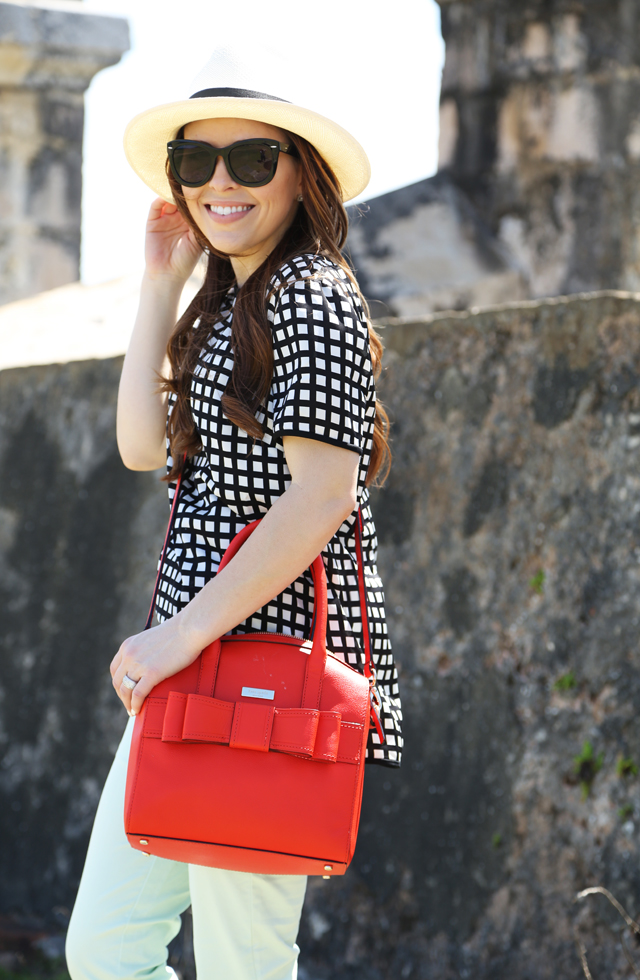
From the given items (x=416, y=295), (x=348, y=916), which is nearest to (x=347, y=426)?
(x=348, y=916)

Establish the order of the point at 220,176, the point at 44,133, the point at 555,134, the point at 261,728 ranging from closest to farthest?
the point at 261,728
the point at 220,176
the point at 555,134
the point at 44,133

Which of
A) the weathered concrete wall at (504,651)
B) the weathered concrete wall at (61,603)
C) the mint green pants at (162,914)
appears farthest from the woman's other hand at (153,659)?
the weathered concrete wall at (61,603)

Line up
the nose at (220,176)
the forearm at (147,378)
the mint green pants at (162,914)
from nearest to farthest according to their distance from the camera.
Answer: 1. the mint green pants at (162,914)
2. the nose at (220,176)
3. the forearm at (147,378)

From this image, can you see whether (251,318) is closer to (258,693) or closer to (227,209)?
(227,209)

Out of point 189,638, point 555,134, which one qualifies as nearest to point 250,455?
point 189,638

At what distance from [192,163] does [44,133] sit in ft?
16.0

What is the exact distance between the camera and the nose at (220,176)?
1686 mm

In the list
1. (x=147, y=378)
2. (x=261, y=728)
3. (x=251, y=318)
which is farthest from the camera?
(x=147, y=378)

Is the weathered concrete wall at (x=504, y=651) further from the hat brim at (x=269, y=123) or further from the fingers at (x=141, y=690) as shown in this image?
the fingers at (x=141, y=690)

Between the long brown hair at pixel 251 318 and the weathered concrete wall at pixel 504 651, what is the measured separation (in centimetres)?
68

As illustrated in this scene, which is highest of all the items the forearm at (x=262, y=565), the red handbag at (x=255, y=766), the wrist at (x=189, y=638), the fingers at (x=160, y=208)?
the fingers at (x=160, y=208)

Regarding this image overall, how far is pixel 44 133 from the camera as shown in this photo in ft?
20.1

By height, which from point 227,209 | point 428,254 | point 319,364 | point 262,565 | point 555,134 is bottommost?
point 262,565

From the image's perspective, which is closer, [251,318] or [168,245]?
[251,318]
